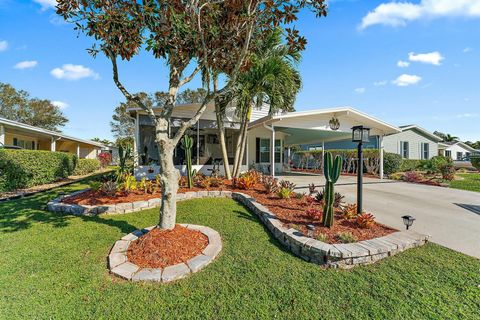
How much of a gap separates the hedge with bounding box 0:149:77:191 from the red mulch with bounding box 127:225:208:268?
28.2 ft

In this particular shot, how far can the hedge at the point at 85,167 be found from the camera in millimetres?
16148

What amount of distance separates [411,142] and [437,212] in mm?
19157

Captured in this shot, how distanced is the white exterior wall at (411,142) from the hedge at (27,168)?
945 inches

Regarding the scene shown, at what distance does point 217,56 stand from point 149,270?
13.9ft

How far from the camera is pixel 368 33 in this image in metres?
7.66

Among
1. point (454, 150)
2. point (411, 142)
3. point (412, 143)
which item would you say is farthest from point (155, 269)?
point (454, 150)

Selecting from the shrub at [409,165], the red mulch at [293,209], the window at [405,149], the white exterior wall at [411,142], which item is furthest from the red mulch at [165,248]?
the window at [405,149]

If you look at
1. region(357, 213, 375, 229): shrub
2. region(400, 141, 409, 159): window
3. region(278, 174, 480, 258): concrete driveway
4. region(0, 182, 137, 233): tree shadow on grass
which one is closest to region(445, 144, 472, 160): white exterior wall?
region(400, 141, 409, 159): window

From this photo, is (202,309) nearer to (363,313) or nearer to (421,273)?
Answer: (363,313)

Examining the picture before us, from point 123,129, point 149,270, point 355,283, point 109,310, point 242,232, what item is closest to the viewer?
point 109,310

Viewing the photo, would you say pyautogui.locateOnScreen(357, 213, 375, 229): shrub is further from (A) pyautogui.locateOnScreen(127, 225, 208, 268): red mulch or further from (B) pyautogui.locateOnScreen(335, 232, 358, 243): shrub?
(A) pyautogui.locateOnScreen(127, 225, 208, 268): red mulch

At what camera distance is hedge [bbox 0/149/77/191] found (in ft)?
28.8

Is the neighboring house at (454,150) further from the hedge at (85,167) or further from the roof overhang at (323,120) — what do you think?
the hedge at (85,167)

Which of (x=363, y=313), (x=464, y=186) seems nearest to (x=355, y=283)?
(x=363, y=313)
